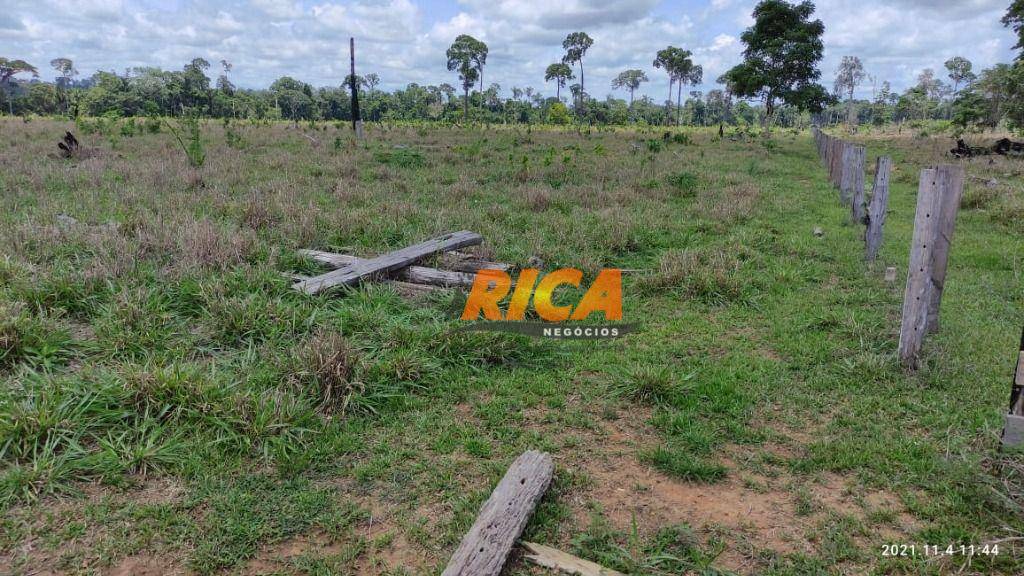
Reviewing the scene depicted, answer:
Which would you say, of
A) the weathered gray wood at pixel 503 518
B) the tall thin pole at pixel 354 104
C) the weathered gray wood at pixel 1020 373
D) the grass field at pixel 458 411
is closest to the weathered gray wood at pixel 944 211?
the grass field at pixel 458 411

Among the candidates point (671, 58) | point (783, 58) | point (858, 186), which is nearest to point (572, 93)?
point (671, 58)

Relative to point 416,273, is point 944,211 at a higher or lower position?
higher

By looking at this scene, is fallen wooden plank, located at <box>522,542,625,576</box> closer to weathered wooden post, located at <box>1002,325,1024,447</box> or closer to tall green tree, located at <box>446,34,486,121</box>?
weathered wooden post, located at <box>1002,325,1024,447</box>

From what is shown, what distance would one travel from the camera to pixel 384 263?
6301 mm

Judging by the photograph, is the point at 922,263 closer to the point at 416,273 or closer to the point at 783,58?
the point at 416,273

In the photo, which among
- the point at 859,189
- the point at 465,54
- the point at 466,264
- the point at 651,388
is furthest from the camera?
the point at 465,54

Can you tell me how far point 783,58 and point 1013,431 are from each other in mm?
34955

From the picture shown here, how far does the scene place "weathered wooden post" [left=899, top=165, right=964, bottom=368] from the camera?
434cm

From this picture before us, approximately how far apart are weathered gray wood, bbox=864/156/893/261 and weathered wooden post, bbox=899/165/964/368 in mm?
3448

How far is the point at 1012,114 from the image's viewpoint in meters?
22.6

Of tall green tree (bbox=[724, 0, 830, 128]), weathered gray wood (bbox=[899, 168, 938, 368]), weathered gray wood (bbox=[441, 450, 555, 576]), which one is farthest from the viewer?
tall green tree (bbox=[724, 0, 830, 128])

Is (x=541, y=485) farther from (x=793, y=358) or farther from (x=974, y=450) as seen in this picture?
(x=793, y=358)

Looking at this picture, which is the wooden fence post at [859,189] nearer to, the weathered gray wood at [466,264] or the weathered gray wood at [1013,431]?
the weathered gray wood at [466,264]

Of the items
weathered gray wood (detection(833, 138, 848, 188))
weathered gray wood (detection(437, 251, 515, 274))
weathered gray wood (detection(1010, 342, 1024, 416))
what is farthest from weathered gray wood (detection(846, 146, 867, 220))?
weathered gray wood (detection(1010, 342, 1024, 416))
